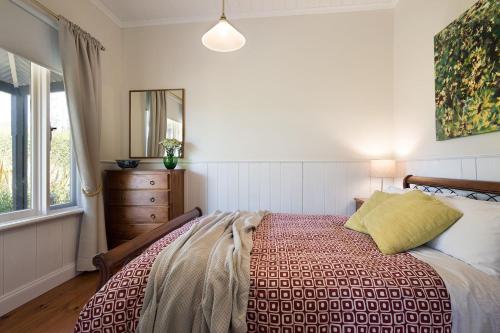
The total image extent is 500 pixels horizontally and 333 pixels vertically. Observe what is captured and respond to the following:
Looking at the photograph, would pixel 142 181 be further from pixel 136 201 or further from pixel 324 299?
pixel 324 299

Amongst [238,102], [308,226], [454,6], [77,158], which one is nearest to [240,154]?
[238,102]

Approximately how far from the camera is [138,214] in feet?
9.14

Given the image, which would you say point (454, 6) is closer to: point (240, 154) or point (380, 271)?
point (380, 271)

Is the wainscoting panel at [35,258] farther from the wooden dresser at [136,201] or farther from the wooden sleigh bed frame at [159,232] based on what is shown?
the wooden sleigh bed frame at [159,232]

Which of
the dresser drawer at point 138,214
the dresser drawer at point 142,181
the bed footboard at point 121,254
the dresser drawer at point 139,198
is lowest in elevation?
the dresser drawer at point 138,214

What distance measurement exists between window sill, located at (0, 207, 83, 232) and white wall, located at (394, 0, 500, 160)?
3.43 metres

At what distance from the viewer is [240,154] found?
3.17 metres

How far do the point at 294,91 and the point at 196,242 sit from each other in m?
2.39

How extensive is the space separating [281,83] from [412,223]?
2.26 meters

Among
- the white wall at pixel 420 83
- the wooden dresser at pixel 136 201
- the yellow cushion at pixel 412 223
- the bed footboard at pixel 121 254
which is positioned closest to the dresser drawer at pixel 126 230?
the wooden dresser at pixel 136 201

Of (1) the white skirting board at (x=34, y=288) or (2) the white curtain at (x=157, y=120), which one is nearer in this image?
(1) the white skirting board at (x=34, y=288)

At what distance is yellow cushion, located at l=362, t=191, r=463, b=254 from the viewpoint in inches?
52.0

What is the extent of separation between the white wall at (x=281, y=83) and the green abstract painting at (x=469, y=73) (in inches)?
37.1

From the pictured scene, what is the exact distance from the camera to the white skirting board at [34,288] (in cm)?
185
